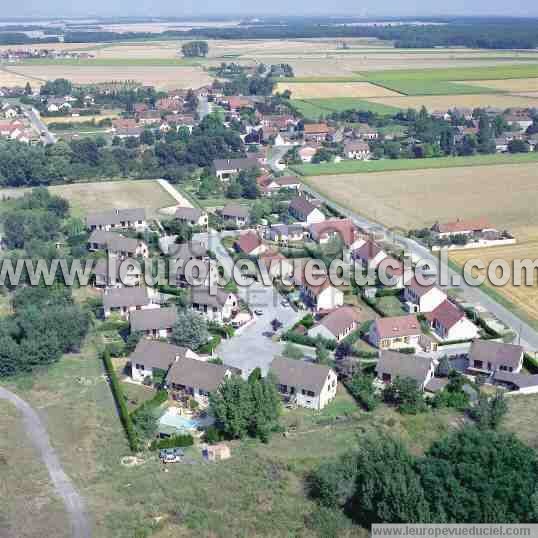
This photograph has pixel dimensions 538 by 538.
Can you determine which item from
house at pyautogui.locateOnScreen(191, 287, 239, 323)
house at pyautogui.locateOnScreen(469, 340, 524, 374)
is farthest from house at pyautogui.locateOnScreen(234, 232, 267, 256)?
house at pyautogui.locateOnScreen(469, 340, 524, 374)

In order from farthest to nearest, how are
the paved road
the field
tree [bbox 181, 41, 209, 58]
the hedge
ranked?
1. tree [bbox 181, 41, 209, 58]
2. the field
3. the hedge
4. the paved road

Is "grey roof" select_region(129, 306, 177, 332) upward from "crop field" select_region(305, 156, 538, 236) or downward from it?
downward

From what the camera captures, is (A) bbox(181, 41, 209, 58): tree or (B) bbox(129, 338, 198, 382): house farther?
(A) bbox(181, 41, 209, 58): tree

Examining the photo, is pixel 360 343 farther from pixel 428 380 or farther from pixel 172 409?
pixel 172 409

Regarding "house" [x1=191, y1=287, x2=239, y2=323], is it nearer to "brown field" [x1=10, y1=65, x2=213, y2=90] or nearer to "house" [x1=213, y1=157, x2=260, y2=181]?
"house" [x1=213, y1=157, x2=260, y2=181]

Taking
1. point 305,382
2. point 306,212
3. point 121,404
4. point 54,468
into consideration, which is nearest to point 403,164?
point 306,212

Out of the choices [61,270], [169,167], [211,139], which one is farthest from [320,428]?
[211,139]

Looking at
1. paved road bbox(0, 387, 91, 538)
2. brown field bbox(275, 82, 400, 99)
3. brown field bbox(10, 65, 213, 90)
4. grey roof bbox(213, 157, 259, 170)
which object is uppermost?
brown field bbox(10, 65, 213, 90)
